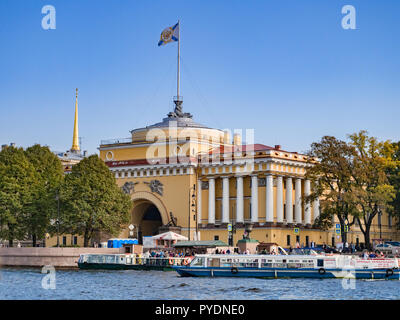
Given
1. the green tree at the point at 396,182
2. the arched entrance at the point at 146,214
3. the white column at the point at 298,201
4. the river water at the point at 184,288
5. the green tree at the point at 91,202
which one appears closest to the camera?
the river water at the point at 184,288

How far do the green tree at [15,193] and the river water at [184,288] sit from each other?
17921 mm

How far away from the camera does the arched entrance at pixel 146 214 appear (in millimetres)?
83625

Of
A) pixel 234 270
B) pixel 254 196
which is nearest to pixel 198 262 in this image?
pixel 234 270

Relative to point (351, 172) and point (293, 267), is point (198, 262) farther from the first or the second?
point (351, 172)

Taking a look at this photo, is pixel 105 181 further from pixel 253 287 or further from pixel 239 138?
pixel 253 287

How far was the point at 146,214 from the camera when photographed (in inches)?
3501

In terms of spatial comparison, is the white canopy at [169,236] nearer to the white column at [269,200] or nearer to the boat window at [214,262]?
the white column at [269,200]

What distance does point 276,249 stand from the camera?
211ft

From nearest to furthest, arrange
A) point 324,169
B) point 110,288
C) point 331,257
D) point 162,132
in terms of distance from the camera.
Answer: point 110,288 < point 331,257 < point 324,169 < point 162,132

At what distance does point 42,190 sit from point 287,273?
1194 inches

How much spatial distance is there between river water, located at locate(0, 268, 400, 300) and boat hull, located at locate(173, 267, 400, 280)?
899 mm

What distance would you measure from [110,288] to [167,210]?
38.9 metres

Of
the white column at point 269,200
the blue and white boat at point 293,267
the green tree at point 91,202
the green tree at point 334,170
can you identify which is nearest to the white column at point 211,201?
the white column at point 269,200
